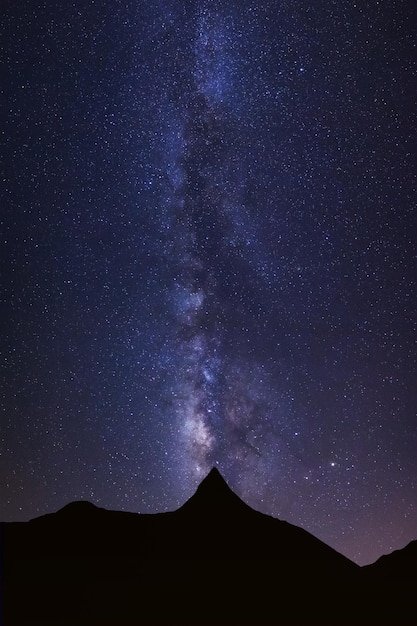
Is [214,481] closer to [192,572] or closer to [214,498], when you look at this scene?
[214,498]

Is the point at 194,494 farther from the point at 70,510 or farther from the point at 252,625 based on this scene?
the point at 252,625

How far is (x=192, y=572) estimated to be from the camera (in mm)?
64562

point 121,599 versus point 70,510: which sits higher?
point 70,510

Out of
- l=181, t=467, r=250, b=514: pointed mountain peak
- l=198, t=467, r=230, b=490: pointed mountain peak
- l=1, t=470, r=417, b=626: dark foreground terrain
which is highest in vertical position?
l=198, t=467, r=230, b=490: pointed mountain peak

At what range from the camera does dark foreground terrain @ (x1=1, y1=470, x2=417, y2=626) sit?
53469 millimetres

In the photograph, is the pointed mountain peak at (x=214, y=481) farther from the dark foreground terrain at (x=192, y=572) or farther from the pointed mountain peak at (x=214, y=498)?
the dark foreground terrain at (x=192, y=572)

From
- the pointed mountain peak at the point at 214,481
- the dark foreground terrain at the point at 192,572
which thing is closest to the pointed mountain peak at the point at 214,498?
the pointed mountain peak at the point at 214,481

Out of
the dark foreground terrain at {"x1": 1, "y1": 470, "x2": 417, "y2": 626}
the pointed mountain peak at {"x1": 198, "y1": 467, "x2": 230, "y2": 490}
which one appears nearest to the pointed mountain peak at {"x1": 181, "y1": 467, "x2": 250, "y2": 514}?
the pointed mountain peak at {"x1": 198, "y1": 467, "x2": 230, "y2": 490}

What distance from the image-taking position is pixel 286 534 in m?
80.1

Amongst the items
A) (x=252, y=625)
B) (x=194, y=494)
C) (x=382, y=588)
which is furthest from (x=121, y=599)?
(x=194, y=494)

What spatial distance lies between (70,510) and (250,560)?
23999 mm

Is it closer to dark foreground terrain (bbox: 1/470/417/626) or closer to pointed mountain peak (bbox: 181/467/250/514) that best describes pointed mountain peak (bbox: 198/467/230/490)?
pointed mountain peak (bbox: 181/467/250/514)

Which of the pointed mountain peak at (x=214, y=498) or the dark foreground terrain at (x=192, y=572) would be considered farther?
the pointed mountain peak at (x=214, y=498)

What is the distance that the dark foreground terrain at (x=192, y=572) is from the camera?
53.5 m
